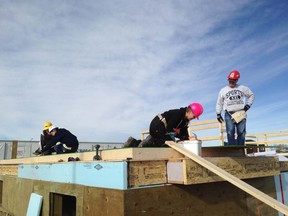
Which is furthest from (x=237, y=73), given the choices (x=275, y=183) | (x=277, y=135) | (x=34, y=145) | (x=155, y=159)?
(x=34, y=145)

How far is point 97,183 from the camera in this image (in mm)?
3658

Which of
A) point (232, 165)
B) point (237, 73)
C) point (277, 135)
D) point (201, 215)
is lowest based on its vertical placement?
point (201, 215)

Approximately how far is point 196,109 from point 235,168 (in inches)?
62.2

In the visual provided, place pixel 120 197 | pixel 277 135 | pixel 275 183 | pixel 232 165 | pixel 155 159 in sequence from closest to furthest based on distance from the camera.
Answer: pixel 120 197 < pixel 155 159 < pixel 232 165 < pixel 275 183 < pixel 277 135

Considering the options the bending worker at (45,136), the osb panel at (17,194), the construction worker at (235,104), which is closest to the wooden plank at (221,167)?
the construction worker at (235,104)

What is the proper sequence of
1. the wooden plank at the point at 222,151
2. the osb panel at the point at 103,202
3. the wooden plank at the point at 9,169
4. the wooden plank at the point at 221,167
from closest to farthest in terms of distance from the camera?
1. the osb panel at the point at 103,202
2. the wooden plank at the point at 221,167
3. the wooden plank at the point at 222,151
4. the wooden plank at the point at 9,169

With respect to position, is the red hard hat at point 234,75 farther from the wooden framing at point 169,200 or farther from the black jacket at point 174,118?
the wooden framing at point 169,200

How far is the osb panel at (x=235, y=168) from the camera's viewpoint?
3.25 metres

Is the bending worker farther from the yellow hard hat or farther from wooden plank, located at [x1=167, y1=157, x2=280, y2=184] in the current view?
wooden plank, located at [x1=167, y1=157, x2=280, y2=184]

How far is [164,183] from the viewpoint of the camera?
3.41m

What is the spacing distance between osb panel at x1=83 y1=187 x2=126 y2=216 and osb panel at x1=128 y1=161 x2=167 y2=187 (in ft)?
0.77

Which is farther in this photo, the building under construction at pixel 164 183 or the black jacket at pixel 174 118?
the black jacket at pixel 174 118

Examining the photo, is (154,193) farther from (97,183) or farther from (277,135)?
(277,135)

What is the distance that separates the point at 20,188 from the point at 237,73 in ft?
20.6
